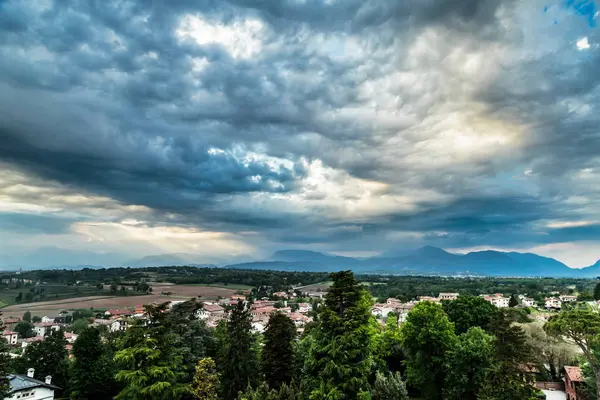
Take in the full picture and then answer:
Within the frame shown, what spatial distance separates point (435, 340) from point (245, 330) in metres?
19.0

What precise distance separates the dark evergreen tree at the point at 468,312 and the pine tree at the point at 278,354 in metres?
24.4

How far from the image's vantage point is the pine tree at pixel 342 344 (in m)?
23.3

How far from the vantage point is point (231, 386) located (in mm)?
31328

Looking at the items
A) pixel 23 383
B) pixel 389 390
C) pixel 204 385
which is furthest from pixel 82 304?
pixel 389 390

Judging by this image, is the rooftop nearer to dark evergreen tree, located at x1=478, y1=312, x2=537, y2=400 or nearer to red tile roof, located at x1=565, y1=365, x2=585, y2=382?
dark evergreen tree, located at x1=478, y1=312, x2=537, y2=400

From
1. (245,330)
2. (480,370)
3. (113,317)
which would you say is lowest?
(113,317)

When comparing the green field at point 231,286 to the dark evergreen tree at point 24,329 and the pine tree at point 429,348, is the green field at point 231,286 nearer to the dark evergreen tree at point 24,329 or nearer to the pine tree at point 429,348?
the dark evergreen tree at point 24,329

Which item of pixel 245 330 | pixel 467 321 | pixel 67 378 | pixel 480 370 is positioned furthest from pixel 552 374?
pixel 67 378

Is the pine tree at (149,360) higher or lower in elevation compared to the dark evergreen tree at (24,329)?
higher

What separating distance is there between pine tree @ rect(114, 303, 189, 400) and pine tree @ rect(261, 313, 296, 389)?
31.7 ft

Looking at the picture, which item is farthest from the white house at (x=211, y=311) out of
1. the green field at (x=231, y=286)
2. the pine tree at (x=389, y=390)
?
the pine tree at (x=389, y=390)

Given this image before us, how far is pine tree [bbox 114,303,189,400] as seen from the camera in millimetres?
23234

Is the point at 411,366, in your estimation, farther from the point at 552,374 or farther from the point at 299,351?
the point at 552,374

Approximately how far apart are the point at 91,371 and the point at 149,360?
21.4 m
